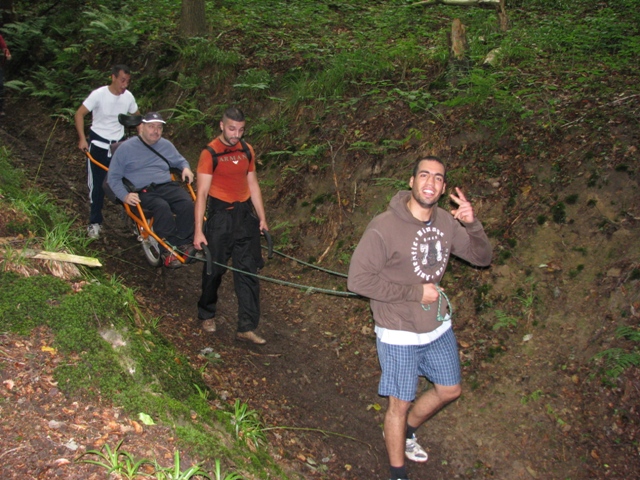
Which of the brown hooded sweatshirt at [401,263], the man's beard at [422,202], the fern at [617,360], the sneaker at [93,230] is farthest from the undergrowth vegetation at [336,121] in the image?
the man's beard at [422,202]

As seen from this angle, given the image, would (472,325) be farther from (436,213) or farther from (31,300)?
(31,300)

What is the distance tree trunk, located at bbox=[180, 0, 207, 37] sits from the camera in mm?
12617

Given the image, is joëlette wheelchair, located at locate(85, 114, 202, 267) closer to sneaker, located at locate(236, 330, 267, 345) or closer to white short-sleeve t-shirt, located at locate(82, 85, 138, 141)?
white short-sleeve t-shirt, located at locate(82, 85, 138, 141)

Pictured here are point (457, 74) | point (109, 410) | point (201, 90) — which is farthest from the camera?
point (201, 90)

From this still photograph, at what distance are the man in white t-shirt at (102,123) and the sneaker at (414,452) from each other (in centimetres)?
523

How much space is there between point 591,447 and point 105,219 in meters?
7.39

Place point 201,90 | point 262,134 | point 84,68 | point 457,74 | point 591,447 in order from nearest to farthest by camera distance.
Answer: point 591,447, point 457,74, point 262,134, point 201,90, point 84,68

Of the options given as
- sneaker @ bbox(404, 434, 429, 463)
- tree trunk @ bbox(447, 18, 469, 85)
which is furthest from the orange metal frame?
tree trunk @ bbox(447, 18, 469, 85)

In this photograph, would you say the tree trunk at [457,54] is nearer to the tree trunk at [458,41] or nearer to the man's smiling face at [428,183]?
the tree trunk at [458,41]

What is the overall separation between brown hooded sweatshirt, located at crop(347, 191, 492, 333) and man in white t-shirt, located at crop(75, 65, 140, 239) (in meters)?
5.09

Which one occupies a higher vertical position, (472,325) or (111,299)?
(111,299)

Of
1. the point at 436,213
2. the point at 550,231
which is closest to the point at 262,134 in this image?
the point at 550,231

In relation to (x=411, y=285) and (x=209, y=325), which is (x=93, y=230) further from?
(x=411, y=285)

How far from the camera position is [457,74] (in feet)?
28.9
